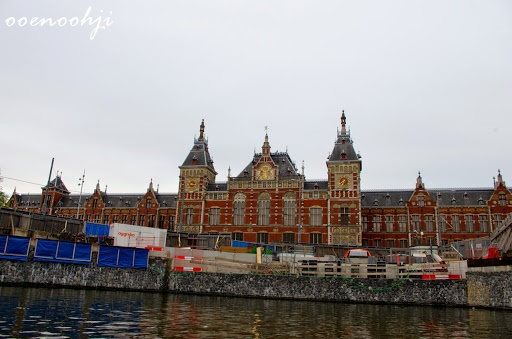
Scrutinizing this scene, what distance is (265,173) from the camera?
64.0m

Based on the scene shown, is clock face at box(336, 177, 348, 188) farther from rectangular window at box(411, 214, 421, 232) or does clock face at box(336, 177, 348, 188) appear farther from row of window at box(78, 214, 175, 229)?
row of window at box(78, 214, 175, 229)

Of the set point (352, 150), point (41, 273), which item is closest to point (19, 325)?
point (41, 273)

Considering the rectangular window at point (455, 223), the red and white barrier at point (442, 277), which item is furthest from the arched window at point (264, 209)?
the red and white barrier at point (442, 277)

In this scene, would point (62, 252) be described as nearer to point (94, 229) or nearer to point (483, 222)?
point (94, 229)

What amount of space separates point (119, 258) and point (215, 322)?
19.0m

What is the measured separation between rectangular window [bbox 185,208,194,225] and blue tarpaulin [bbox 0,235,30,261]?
35.7 meters

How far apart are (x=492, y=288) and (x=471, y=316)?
466cm

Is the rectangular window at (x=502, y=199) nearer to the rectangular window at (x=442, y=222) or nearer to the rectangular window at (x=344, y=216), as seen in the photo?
the rectangular window at (x=442, y=222)

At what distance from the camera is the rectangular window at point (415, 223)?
62.4 meters

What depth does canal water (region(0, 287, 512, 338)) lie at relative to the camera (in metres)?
13.1

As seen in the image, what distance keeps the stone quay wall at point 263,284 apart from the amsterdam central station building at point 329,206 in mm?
26212

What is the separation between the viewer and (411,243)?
61.8 m

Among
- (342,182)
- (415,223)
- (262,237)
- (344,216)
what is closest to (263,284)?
(262,237)

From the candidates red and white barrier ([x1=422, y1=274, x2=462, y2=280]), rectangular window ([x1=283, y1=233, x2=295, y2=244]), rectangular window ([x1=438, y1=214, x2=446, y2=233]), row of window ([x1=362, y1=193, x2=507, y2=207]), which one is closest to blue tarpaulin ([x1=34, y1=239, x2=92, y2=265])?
red and white barrier ([x1=422, y1=274, x2=462, y2=280])
